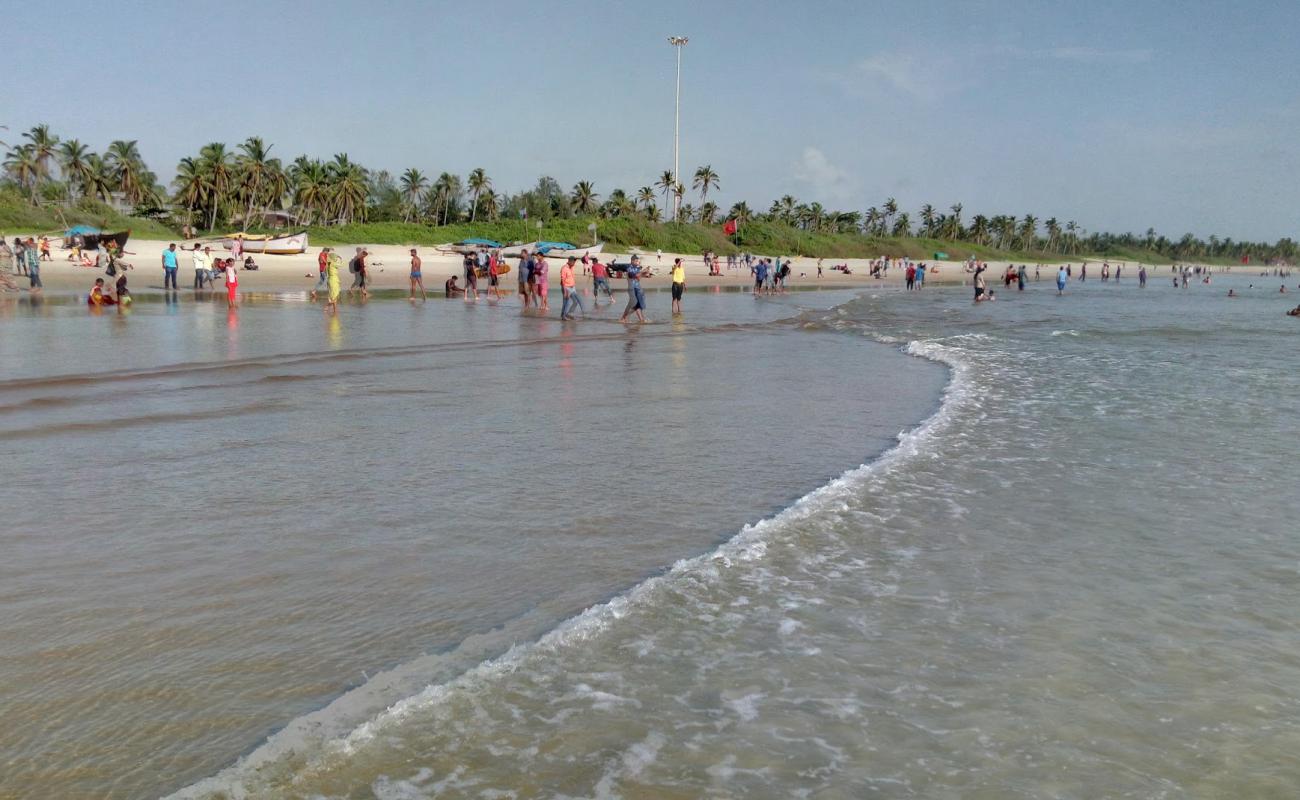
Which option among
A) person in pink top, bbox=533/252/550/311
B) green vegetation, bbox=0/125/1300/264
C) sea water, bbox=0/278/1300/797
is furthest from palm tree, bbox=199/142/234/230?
sea water, bbox=0/278/1300/797

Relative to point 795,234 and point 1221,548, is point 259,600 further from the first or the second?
point 795,234

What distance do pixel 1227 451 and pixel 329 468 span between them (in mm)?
8266

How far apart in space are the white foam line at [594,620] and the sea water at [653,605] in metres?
0.02

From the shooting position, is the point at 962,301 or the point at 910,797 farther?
the point at 962,301

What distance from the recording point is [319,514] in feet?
20.9

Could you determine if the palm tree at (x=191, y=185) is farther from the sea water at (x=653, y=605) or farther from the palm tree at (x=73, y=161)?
the sea water at (x=653, y=605)

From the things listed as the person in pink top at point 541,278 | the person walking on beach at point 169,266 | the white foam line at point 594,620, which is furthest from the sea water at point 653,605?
the person walking on beach at point 169,266

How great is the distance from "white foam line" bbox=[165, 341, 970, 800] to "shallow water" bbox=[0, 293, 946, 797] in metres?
0.10

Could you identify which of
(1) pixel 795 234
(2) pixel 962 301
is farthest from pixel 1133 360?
(1) pixel 795 234

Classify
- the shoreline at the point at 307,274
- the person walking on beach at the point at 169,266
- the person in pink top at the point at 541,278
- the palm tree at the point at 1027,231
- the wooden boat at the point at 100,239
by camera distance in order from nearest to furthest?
the person in pink top at the point at 541,278
the person walking on beach at the point at 169,266
the shoreline at the point at 307,274
the wooden boat at the point at 100,239
the palm tree at the point at 1027,231

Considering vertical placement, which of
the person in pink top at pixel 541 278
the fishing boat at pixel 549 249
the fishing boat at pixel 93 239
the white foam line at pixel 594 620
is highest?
the fishing boat at pixel 549 249

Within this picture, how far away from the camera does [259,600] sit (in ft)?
15.5

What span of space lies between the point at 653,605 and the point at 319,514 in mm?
2803

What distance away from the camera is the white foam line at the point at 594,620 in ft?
10.6
